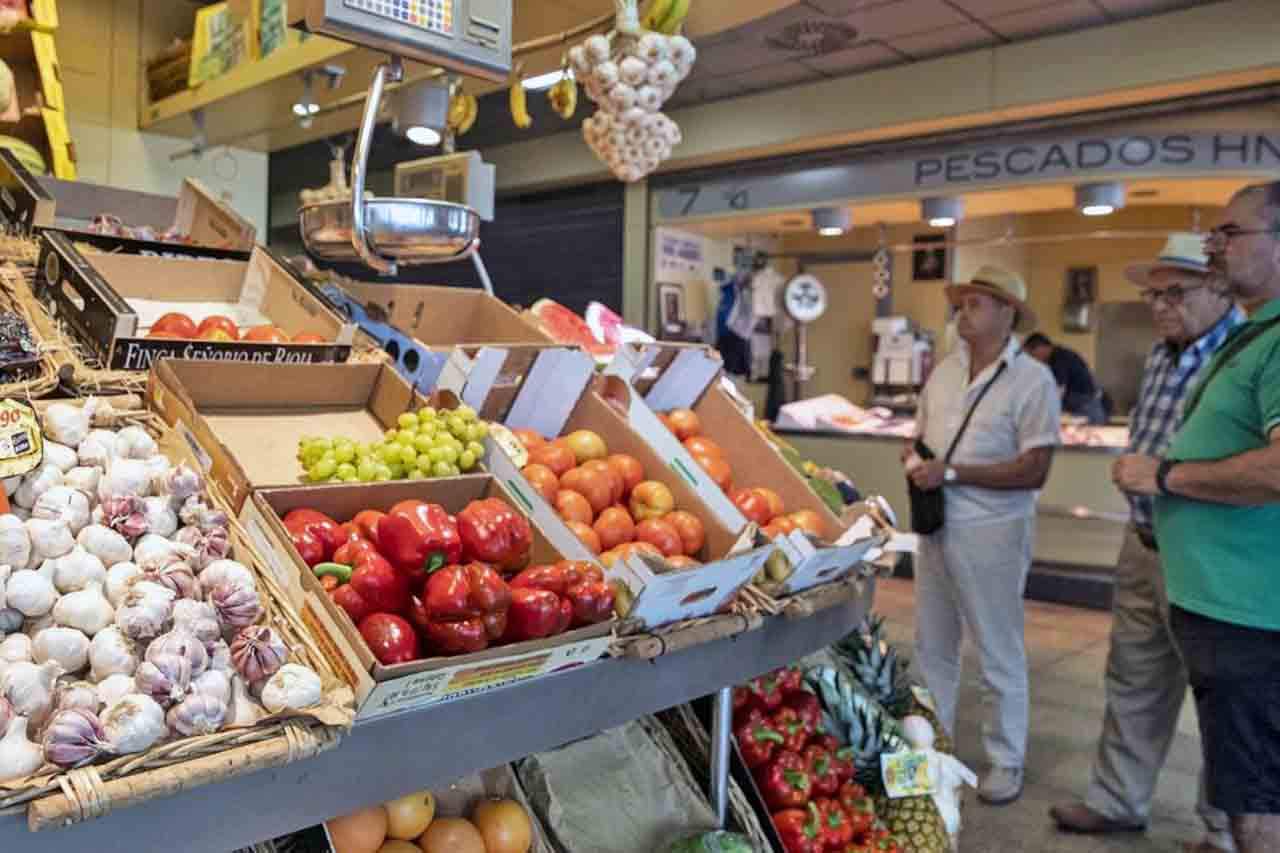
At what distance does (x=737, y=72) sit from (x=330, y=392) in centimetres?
548

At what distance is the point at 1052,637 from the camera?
18.1ft

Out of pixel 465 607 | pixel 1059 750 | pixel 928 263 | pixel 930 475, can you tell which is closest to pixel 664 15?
pixel 930 475

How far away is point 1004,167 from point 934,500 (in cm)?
367

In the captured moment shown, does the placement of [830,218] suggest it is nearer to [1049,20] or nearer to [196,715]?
[1049,20]

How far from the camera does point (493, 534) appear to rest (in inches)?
58.1

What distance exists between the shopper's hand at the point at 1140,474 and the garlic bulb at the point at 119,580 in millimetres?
2210

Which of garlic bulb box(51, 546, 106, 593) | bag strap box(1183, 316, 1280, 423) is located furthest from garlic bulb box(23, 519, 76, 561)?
bag strap box(1183, 316, 1280, 423)

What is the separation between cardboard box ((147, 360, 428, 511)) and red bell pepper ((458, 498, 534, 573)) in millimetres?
388

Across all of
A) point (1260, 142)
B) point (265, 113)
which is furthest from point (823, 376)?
point (265, 113)

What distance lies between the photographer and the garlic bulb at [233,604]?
1.23 m

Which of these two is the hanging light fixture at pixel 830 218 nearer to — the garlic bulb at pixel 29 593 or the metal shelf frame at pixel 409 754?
the metal shelf frame at pixel 409 754

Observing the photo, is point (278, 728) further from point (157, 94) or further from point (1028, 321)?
point (157, 94)

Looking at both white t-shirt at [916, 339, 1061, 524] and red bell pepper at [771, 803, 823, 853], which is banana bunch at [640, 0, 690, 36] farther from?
red bell pepper at [771, 803, 823, 853]

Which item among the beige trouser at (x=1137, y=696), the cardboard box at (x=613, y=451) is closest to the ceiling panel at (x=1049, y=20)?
the beige trouser at (x=1137, y=696)
